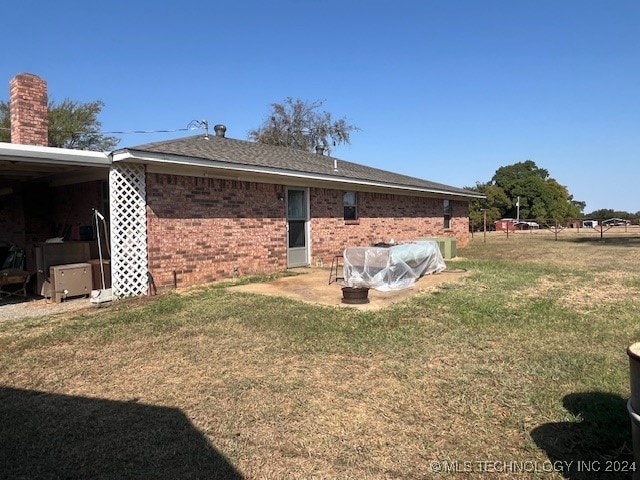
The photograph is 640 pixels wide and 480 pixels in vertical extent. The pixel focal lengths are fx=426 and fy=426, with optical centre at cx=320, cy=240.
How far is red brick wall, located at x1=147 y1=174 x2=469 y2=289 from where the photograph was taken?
27.7ft

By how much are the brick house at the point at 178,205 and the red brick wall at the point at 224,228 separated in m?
0.02

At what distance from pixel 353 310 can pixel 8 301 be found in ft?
21.4

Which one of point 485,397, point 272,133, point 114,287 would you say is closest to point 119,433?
point 485,397

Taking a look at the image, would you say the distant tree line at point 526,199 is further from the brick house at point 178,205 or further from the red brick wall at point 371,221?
the brick house at point 178,205

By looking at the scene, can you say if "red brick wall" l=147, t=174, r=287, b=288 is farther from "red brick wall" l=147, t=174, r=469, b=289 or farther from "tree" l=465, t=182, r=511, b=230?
"tree" l=465, t=182, r=511, b=230

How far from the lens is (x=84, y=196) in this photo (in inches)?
384

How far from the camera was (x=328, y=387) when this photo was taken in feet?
12.0

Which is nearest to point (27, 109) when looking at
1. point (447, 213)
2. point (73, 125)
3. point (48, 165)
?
point (48, 165)

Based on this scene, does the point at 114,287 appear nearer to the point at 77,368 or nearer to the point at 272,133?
the point at 77,368

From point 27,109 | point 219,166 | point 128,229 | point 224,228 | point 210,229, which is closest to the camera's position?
point 128,229

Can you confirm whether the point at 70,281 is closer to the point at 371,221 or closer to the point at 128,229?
the point at 128,229

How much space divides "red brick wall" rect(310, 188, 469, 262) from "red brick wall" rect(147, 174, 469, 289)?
0.03m

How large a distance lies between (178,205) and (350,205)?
629 centimetres

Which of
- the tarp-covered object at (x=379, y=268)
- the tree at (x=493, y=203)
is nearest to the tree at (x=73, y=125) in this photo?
the tarp-covered object at (x=379, y=268)
